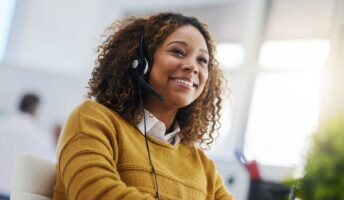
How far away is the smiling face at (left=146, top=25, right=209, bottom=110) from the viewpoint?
1345 millimetres

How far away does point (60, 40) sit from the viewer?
5.29m

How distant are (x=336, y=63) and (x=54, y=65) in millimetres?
2660

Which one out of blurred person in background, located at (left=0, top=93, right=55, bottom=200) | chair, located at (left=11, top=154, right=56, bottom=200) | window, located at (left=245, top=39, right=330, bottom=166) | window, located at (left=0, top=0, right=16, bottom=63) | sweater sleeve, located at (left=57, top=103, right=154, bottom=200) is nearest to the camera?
sweater sleeve, located at (left=57, top=103, right=154, bottom=200)

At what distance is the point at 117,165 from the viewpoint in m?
1.19

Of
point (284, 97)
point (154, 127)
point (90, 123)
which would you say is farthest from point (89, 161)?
point (284, 97)

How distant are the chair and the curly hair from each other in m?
0.24

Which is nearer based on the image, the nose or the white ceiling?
the nose

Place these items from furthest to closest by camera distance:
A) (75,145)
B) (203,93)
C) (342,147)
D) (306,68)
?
(306,68) < (203,93) < (75,145) < (342,147)

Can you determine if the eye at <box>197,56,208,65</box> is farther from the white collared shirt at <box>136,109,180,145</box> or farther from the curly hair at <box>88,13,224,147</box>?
the white collared shirt at <box>136,109,180,145</box>

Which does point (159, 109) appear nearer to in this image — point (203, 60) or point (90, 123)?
point (203, 60)

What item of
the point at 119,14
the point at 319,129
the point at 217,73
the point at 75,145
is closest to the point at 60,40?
the point at 119,14

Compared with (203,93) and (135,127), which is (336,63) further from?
(135,127)

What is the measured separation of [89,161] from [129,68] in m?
0.38

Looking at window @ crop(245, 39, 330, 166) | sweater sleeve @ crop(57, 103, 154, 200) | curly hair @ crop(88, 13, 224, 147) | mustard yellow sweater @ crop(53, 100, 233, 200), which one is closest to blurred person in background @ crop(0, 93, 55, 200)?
window @ crop(245, 39, 330, 166)
